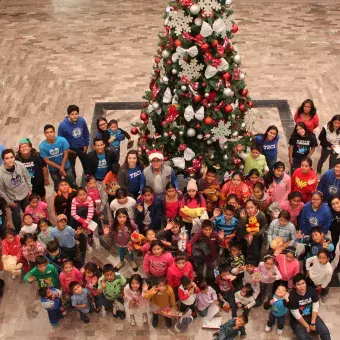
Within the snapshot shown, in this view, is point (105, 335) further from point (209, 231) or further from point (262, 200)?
point (262, 200)

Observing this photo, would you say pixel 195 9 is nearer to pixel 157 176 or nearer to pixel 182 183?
pixel 157 176

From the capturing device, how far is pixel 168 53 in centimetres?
712

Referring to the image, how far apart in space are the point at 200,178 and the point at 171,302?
2.17 metres

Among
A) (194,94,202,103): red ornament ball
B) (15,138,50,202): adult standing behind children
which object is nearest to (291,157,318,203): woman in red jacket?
(194,94,202,103): red ornament ball

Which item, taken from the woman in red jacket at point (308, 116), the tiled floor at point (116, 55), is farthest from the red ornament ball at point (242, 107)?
the tiled floor at point (116, 55)

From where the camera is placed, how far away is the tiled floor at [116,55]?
10953 mm

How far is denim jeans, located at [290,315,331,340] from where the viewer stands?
20.9ft

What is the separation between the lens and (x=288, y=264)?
6484 millimetres

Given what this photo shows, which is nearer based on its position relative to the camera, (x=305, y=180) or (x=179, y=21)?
(x=179, y=21)

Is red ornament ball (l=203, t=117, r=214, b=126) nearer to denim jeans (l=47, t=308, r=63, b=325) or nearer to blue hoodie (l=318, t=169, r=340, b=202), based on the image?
blue hoodie (l=318, t=169, r=340, b=202)

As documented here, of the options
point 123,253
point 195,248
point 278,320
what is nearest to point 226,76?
point 195,248

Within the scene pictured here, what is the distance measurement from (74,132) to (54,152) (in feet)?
1.95

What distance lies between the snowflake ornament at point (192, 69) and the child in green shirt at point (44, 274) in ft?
10.3

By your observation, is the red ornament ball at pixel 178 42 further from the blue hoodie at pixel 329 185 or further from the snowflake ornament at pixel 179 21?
the blue hoodie at pixel 329 185
